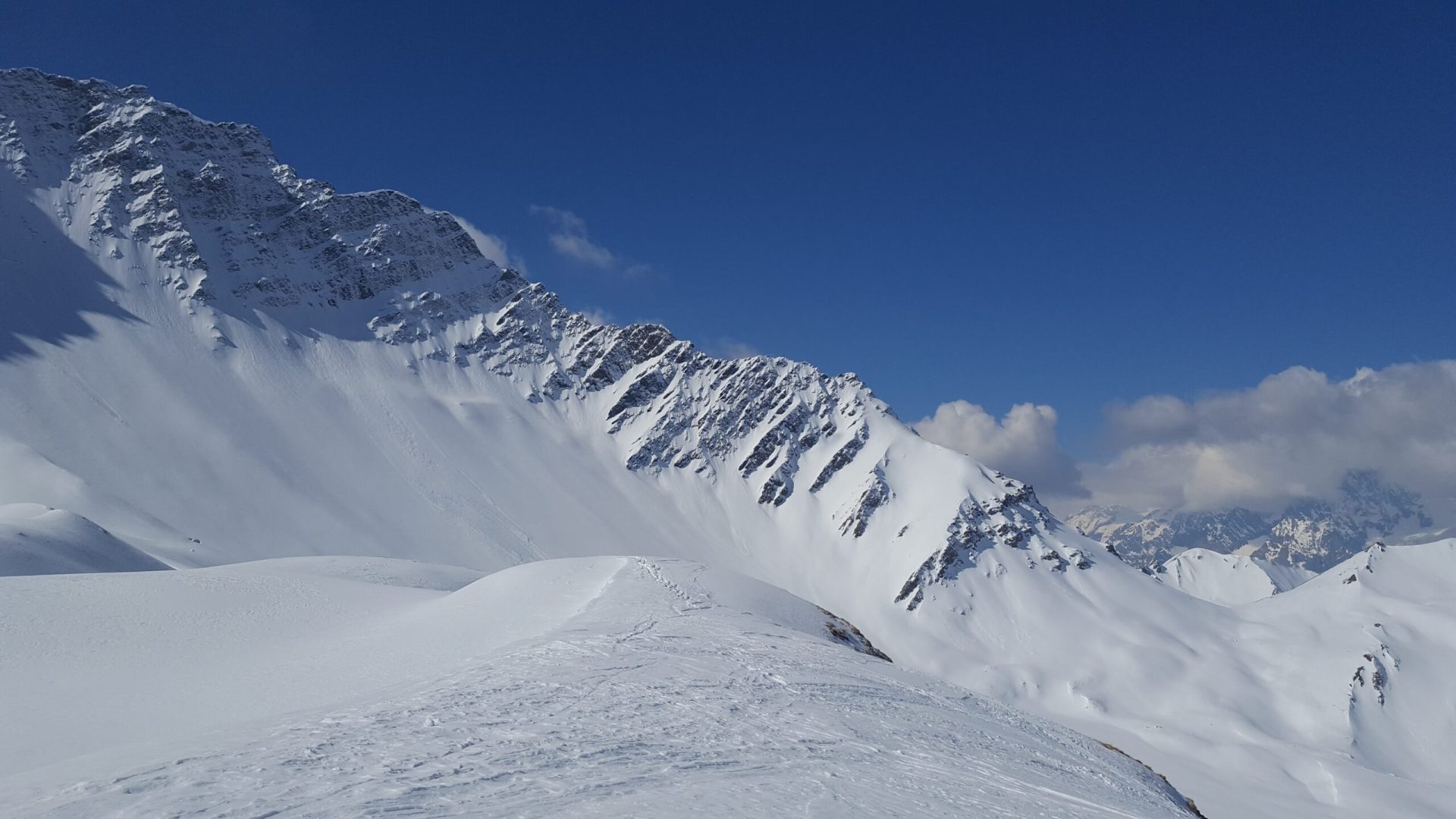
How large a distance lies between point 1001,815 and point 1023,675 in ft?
530

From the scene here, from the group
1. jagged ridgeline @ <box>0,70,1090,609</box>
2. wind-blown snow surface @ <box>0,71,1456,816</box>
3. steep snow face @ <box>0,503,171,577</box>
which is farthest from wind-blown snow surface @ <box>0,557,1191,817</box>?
jagged ridgeline @ <box>0,70,1090,609</box>

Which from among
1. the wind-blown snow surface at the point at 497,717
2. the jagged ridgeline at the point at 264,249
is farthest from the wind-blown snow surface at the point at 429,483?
the wind-blown snow surface at the point at 497,717

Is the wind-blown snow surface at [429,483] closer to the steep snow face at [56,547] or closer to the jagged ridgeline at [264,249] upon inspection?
the jagged ridgeline at [264,249]

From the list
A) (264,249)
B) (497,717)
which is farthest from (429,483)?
(497,717)

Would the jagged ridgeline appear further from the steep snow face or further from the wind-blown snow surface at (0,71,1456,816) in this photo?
the steep snow face

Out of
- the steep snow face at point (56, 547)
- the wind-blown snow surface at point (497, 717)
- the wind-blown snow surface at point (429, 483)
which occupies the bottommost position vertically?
the wind-blown snow surface at point (497, 717)

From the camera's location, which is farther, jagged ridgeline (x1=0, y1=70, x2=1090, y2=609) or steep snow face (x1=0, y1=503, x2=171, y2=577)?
jagged ridgeline (x1=0, y1=70, x2=1090, y2=609)

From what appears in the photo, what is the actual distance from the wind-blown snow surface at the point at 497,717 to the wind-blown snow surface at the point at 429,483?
64.8 m

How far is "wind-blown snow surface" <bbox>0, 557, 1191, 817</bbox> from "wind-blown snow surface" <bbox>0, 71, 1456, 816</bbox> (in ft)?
213

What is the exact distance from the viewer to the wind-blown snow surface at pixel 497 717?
8.82m

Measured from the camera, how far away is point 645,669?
16.4 metres

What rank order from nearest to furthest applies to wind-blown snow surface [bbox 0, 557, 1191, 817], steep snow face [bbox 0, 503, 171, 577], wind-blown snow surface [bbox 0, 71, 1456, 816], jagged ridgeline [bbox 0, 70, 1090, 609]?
wind-blown snow surface [bbox 0, 557, 1191, 817]
steep snow face [bbox 0, 503, 171, 577]
wind-blown snow surface [bbox 0, 71, 1456, 816]
jagged ridgeline [bbox 0, 70, 1090, 609]

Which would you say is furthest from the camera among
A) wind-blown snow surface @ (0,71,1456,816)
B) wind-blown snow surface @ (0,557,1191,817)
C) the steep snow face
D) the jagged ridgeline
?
the jagged ridgeline

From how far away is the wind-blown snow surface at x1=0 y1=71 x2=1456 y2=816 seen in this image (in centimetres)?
10781
